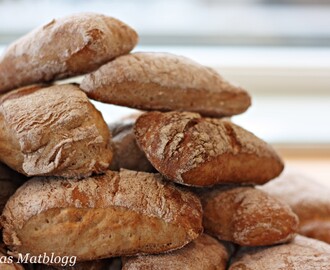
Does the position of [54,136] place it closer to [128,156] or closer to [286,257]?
[128,156]

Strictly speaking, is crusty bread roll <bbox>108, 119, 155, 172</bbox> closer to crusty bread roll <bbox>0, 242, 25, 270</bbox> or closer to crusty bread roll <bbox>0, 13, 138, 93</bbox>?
crusty bread roll <bbox>0, 13, 138, 93</bbox>

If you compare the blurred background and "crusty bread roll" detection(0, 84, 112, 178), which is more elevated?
"crusty bread roll" detection(0, 84, 112, 178)

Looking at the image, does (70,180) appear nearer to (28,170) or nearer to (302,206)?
(28,170)

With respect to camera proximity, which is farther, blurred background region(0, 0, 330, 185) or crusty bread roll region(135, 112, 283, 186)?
blurred background region(0, 0, 330, 185)

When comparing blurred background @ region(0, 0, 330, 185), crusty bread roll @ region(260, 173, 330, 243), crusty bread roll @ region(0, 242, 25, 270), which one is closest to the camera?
crusty bread roll @ region(0, 242, 25, 270)

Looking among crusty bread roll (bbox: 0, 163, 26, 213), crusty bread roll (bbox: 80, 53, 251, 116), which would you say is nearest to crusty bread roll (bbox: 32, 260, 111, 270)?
crusty bread roll (bbox: 0, 163, 26, 213)

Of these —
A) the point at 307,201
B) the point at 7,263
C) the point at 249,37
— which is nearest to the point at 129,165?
the point at 7,263

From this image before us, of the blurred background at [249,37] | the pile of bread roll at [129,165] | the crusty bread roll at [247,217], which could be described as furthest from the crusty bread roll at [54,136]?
the blurred background at [249,37]
